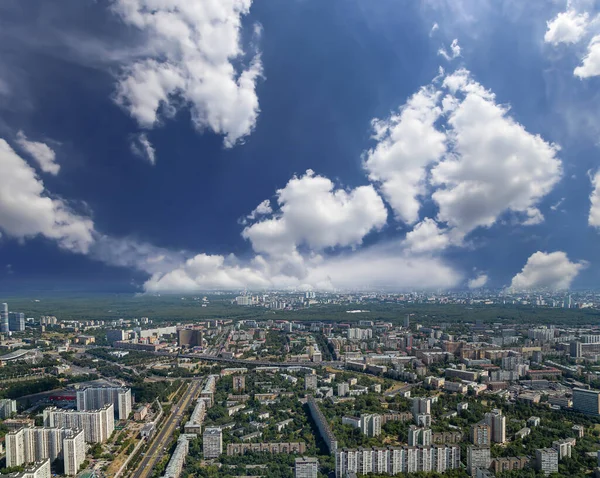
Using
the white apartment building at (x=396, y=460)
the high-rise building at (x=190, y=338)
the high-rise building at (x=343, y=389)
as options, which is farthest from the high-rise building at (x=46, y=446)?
the high-rise building at (x=190, y=338)

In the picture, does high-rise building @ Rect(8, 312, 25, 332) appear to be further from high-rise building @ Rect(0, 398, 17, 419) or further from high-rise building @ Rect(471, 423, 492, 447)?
high-rise building @ Rect(471, 423, 492, 447)

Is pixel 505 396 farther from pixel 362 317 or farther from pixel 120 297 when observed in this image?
pixel 120 297

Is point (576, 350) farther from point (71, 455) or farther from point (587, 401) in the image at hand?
point (71, 455)

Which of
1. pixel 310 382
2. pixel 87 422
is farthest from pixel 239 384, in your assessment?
pixel 87 422

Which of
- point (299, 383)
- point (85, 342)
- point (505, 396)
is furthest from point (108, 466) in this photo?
point (85, 342)

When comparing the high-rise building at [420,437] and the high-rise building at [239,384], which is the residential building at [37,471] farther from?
the high-rise building at [420,437]

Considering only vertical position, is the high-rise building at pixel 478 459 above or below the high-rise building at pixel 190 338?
above
